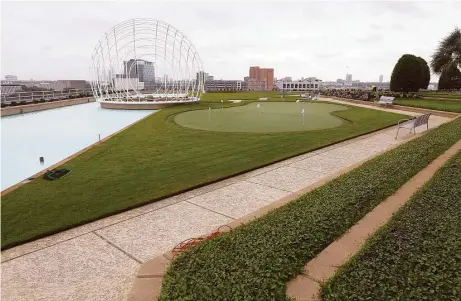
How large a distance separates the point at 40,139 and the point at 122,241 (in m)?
12.6

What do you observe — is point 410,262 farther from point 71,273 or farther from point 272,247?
point 71,273

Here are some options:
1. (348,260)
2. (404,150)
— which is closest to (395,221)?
(348,260)

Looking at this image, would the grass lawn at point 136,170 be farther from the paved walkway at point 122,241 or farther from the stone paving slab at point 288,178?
the stone paving slab at point 288,178

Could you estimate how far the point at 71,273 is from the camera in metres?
4.05

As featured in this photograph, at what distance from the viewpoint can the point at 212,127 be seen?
51.0ft

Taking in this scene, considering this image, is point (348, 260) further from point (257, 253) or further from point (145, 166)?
point (145, 166)

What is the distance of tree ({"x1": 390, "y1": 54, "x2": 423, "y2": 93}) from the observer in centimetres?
3778

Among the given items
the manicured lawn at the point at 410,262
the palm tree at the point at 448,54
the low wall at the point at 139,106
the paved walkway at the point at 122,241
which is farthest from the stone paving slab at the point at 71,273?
the palm tree at the point at 448,54

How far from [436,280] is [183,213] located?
154 inches

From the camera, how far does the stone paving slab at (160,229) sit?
4.66 metres

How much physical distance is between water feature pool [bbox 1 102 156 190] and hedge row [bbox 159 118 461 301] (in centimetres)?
735

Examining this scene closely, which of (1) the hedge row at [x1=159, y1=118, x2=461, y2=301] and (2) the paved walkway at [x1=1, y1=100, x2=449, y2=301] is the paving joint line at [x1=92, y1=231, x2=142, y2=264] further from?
(1) the hedge row at [x1=159, y1=118, x2=461, y2=301]

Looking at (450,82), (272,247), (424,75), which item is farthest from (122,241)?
(450,82)

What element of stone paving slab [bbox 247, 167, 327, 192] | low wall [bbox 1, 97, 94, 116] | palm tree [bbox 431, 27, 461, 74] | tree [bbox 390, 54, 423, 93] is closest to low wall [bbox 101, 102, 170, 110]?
low wall [bbox 1, 97, 94, 116]
